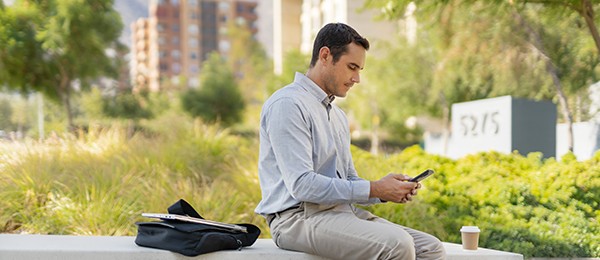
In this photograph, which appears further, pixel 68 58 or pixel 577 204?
pixel 68 58

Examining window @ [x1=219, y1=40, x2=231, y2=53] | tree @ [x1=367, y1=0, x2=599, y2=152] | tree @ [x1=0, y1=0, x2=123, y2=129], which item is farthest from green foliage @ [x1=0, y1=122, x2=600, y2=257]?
window @ [x1=219, y1=40, x2=231, y2=53]

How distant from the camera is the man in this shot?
9.09 ft

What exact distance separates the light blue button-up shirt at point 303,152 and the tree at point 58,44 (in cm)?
1718

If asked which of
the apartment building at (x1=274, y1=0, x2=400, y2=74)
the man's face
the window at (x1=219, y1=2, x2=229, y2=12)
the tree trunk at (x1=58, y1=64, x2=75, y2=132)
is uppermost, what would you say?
the window at (x1=219, y1=2, x2=229, y2=12)

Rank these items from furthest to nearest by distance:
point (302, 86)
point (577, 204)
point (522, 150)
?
point (522, 150)
point (577, 204)
point (302, 86)

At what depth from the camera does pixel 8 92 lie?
20797 mm

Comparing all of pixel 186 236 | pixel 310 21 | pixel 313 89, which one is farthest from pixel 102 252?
pixel 310 21

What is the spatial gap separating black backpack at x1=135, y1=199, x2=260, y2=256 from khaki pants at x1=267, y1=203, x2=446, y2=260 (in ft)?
0.65

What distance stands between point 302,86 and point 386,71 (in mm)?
25096

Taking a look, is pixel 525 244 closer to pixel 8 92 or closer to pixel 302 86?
pixel 302 86

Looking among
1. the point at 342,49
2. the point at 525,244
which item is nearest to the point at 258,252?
the point at 342,49

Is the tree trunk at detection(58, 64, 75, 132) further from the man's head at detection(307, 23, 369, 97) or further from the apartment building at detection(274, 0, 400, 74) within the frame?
the man's head at detection(307, 23, 369, 97)

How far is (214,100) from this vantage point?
36.2 meters

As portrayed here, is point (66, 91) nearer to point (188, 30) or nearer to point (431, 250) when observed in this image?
point (431, 250)
